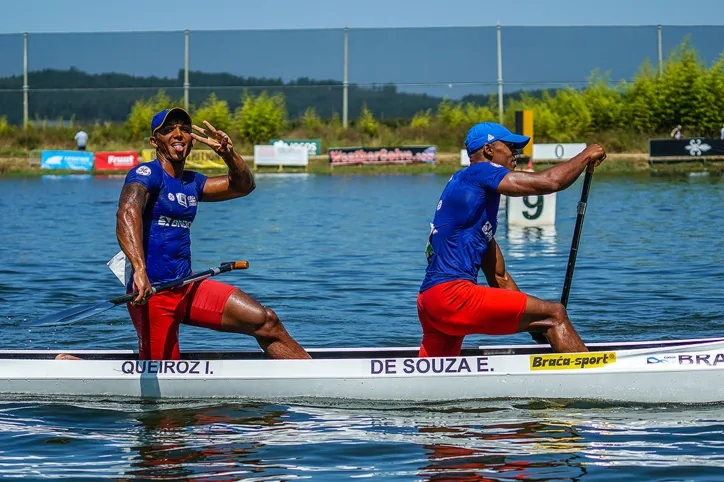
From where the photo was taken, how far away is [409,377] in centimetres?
793

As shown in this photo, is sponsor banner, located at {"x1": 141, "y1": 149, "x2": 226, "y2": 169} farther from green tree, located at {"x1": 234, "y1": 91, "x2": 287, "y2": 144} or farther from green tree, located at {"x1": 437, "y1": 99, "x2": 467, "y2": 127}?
green tree, located at {"x1": 437, "y1": 99, "x2": 467, "y2": 127}

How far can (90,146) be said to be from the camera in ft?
170

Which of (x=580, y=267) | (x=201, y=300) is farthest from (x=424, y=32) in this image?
(x=201, y=300)

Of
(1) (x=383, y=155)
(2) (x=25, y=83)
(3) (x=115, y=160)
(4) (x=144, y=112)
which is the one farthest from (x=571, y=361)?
(2) (x=25, y=83)

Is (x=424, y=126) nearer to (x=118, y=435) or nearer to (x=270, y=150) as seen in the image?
(x=270, y=150)

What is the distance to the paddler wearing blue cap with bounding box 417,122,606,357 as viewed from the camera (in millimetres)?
7438

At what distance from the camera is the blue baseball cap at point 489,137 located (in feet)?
24.8

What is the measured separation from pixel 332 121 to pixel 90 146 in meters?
11.5

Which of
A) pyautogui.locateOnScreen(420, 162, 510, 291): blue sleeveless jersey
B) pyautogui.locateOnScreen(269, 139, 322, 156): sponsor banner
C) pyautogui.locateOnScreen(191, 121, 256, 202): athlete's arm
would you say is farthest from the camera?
pyautogui.locateOnScreen(269, 139, 322, 156): sponsor banner

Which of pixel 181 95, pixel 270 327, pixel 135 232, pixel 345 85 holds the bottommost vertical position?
pixel 270 327

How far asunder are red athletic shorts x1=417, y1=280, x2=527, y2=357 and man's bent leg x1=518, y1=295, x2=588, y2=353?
63 millimetres

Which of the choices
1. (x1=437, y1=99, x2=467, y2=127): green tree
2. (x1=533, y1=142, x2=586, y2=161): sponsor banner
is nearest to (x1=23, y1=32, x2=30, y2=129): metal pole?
(x1=437, y1=99, x2=467, y2=127): green tree

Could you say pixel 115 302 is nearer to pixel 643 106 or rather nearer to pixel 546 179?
pixel 546 179

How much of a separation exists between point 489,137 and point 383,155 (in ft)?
128
